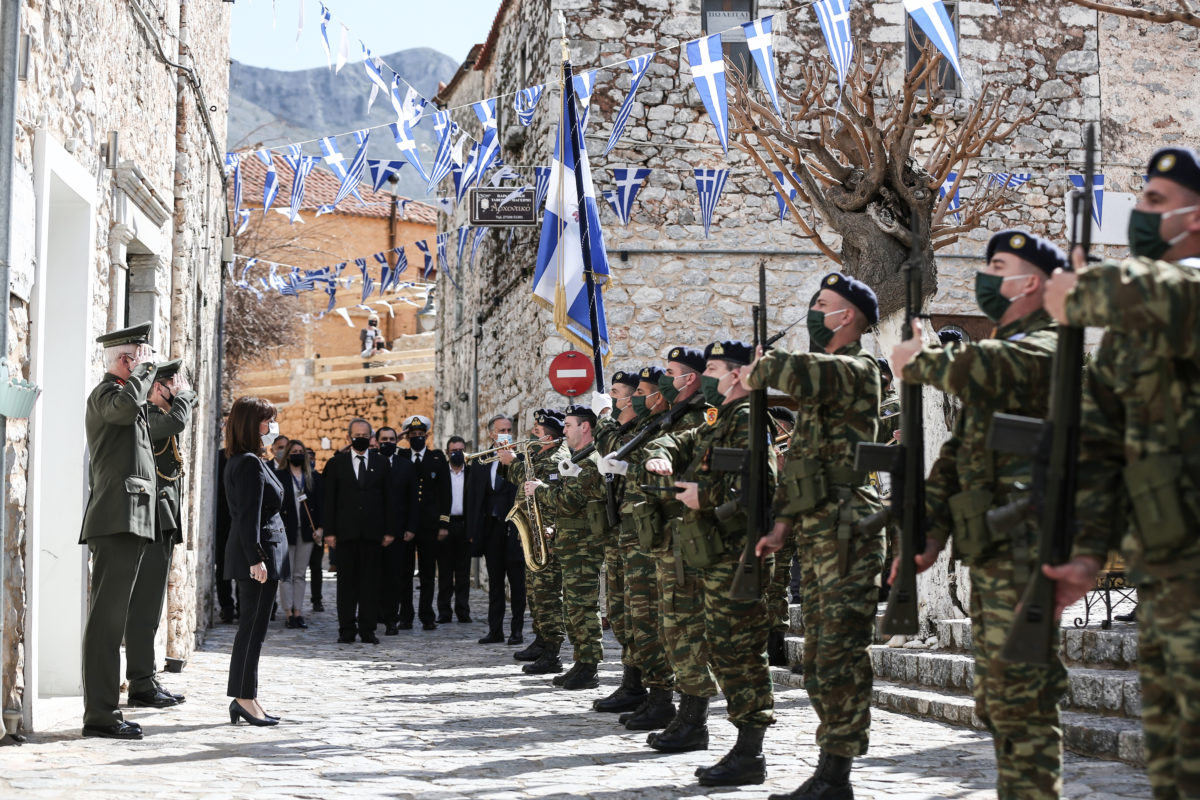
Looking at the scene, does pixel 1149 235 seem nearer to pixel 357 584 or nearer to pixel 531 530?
pixel 531 530

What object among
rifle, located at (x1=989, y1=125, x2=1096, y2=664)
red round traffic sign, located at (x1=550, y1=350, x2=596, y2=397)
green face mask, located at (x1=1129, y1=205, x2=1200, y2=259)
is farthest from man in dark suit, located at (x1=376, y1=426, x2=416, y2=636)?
green face mask, located at (x1=1129, y1=205, x2=1200, y2=259)

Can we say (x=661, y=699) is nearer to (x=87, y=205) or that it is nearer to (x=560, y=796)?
(x=560, y=796)

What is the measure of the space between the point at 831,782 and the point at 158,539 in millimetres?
4234

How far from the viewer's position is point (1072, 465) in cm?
335

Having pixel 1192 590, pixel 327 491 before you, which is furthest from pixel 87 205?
pixel 1192 590

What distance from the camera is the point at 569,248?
1133 cm

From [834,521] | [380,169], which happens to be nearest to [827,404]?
[834,521]

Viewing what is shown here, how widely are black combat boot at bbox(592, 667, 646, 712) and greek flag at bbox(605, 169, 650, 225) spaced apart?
8.05 m

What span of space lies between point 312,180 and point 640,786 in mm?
40191

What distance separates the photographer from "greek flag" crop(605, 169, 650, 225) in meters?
14.8

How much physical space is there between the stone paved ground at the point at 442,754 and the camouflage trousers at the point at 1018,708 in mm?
1290

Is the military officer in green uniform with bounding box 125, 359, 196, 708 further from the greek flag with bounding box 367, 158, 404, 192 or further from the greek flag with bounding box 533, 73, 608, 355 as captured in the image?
the greek flag with bounding box 367, 158, 404, 192

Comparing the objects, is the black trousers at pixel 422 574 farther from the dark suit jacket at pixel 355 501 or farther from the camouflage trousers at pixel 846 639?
the camouflage trousers at pixel 846 639

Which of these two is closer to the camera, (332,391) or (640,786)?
(640,786)
